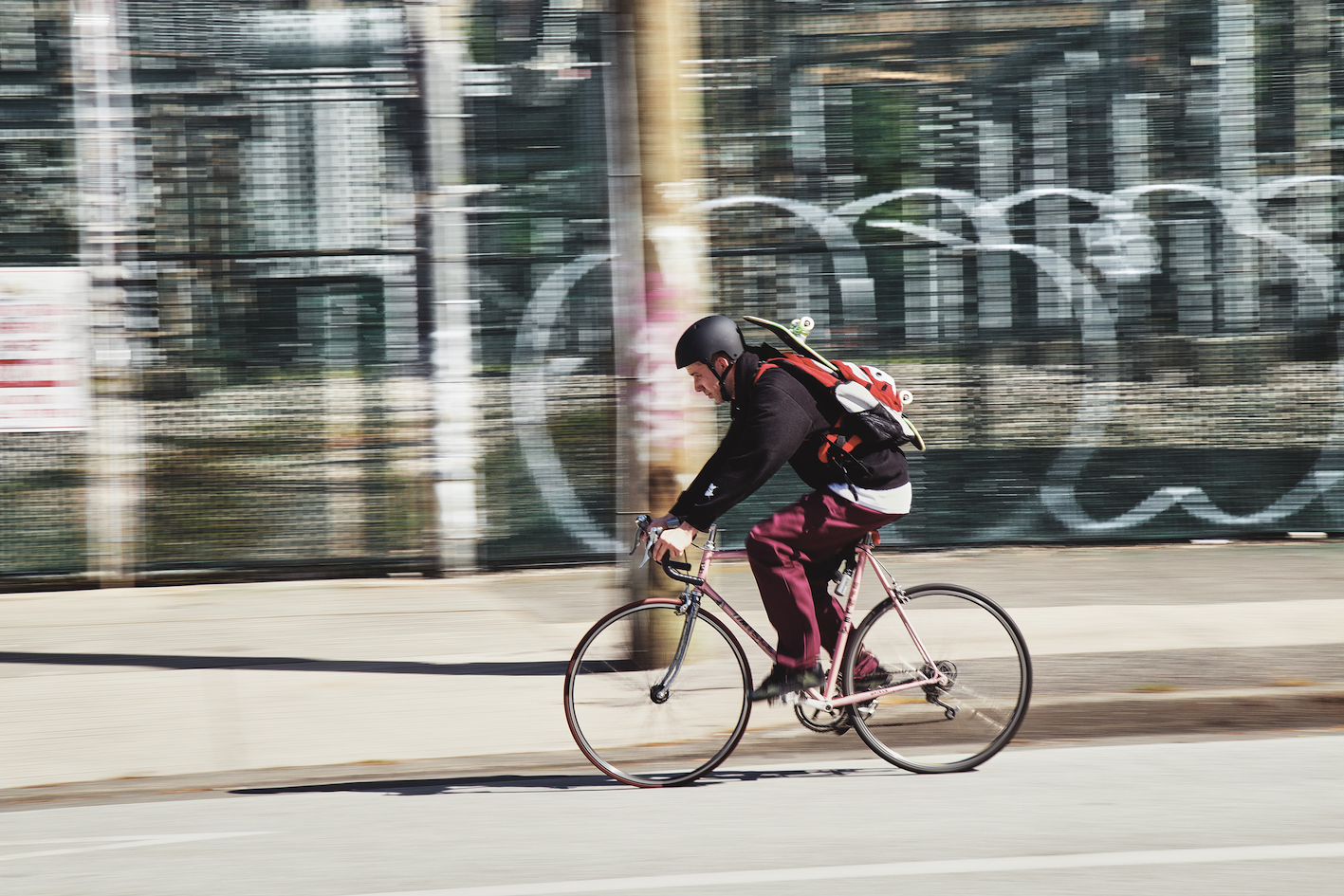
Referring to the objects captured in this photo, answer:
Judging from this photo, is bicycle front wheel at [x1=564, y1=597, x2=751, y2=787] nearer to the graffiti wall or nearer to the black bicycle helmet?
the black bicycle helmet

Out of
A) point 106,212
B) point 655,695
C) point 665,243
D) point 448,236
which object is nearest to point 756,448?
point 655,695

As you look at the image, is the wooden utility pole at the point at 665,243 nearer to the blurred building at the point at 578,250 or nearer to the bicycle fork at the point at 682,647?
the bicycle fork at the point at 682,647

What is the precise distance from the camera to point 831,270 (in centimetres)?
914

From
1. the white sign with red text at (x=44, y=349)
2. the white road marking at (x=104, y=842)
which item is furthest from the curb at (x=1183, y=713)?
the white sign with red text at (x=44, y=349)

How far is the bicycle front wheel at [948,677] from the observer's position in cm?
522

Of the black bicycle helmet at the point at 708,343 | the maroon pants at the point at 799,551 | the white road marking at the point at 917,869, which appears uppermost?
the black bicycle helmet at the point at 708,343

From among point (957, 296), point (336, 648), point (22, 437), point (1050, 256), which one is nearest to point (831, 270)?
point (957, 296)

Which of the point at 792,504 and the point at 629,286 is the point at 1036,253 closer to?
the point at 629,286

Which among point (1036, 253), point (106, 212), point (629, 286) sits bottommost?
point (629, 286)

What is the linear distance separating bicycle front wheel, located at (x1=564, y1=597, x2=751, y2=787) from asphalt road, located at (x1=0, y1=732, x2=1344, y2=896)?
149mm

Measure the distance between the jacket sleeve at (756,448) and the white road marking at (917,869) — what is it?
1.35 metres

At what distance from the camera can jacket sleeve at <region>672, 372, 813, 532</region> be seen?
499 centimetres

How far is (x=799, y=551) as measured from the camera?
5.16 m

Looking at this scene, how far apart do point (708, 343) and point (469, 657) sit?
9.06ft
